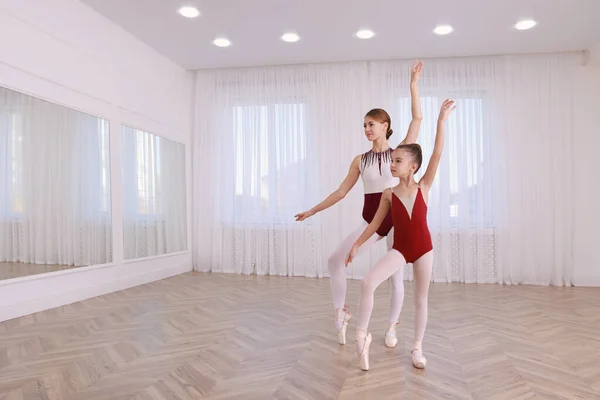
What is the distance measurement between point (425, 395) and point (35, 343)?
243cm

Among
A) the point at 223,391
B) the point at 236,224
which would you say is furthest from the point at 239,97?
the point at 223,391

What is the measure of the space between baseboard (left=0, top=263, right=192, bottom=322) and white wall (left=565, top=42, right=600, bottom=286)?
519 cm

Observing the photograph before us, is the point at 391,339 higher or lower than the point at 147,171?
lower

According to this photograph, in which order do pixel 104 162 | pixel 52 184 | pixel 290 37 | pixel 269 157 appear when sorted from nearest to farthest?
pixel 52 184 → pixel 104 162 → pixel 290 37 → pixel 269 157

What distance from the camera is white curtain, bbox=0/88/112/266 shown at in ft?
11.7

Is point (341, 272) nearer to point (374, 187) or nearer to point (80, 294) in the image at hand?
point (374, 187)

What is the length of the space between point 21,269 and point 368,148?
4.10 meters

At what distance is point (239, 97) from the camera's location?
6.26m

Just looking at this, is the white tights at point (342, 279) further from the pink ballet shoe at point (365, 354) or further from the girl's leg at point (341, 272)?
the pink ballet shoe at point (365, 354)

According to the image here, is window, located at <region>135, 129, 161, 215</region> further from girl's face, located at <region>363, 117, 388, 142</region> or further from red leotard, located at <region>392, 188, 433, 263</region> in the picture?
red leotard, located at <region>392, 188, 433, 263</region>

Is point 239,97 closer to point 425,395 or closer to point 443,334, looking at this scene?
point 443,334

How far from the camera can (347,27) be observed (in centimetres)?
485

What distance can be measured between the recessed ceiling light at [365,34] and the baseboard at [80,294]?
148 inches

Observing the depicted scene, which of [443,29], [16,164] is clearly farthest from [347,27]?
[16,164]
